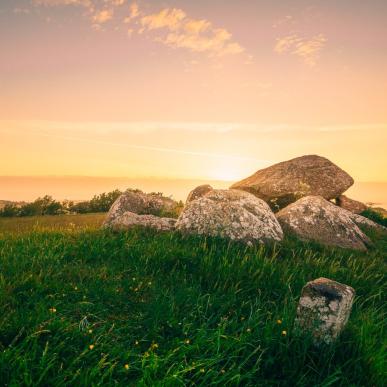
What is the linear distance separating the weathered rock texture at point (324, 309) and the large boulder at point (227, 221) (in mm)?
4919

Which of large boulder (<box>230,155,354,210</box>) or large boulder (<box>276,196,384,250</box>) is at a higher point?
large boulder (<box>230,155,354,210</box>)

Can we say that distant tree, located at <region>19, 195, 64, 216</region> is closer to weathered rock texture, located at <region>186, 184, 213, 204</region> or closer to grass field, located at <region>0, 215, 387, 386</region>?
weathered rock texture, located at <region>186, 184, 213, 204</region>

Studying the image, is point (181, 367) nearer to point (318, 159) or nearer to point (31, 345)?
point (31, 345)

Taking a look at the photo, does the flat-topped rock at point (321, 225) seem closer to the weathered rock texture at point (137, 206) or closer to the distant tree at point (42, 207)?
the weathered rock texture at point (137, 206)

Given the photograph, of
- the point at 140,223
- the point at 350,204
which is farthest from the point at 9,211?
the point at 350,204

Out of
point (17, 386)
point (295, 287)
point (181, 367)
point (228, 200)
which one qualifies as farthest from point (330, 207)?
point (17, 386)

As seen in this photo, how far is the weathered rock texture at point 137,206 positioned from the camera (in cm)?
1402

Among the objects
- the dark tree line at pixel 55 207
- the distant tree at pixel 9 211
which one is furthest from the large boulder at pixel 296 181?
the distant tree at pixel 9 211

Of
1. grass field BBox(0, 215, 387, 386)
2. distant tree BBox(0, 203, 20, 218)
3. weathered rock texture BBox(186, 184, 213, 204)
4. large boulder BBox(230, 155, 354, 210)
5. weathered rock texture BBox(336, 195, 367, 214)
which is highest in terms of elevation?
large boulder BBox(230, 155, 354, 210)

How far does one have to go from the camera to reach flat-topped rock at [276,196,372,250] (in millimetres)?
12502

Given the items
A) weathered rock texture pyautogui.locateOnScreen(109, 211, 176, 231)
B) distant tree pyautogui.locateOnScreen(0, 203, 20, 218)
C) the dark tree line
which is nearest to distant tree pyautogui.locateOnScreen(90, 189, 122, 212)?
the dark tree line

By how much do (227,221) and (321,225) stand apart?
4070 mm

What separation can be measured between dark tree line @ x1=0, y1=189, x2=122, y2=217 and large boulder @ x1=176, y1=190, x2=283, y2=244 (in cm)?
1047

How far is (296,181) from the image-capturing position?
18.9 meters
